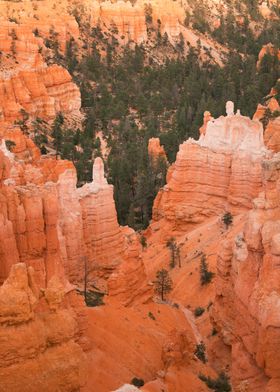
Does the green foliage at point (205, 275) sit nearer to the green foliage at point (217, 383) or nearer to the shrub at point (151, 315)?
the shrub at point (151, 315)

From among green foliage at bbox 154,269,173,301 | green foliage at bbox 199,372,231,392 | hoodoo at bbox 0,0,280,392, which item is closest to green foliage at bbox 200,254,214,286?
hoodoo at bbox 0,0,280,392

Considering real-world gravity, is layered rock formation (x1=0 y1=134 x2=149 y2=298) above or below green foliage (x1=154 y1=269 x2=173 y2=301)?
above

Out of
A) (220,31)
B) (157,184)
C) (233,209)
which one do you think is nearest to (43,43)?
(220,31)

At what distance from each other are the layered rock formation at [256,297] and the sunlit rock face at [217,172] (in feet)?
40.1

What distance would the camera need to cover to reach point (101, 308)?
23953mm

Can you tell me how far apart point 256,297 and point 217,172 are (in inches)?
666

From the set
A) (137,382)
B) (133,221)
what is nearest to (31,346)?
(137,382)

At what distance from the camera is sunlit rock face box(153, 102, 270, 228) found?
35.8 metres

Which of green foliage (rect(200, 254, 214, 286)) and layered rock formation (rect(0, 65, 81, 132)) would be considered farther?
layered rock formation (rect(0, 65, 81, 132))

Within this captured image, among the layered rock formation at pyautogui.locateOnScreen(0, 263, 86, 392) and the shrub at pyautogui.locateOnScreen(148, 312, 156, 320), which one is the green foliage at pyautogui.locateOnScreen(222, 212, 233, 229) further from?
the layered rock formation at pyautogui.locateOnScreen(0, 263, 86, 392)

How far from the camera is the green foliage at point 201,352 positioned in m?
24.5

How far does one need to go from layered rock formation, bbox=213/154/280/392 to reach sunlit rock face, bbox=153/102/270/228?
40.1 feet

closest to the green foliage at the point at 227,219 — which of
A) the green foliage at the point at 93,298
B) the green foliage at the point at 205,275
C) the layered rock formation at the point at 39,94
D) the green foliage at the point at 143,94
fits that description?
the green foliage at the point at 205,275

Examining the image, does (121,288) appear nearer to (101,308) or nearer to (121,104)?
(101,308)
